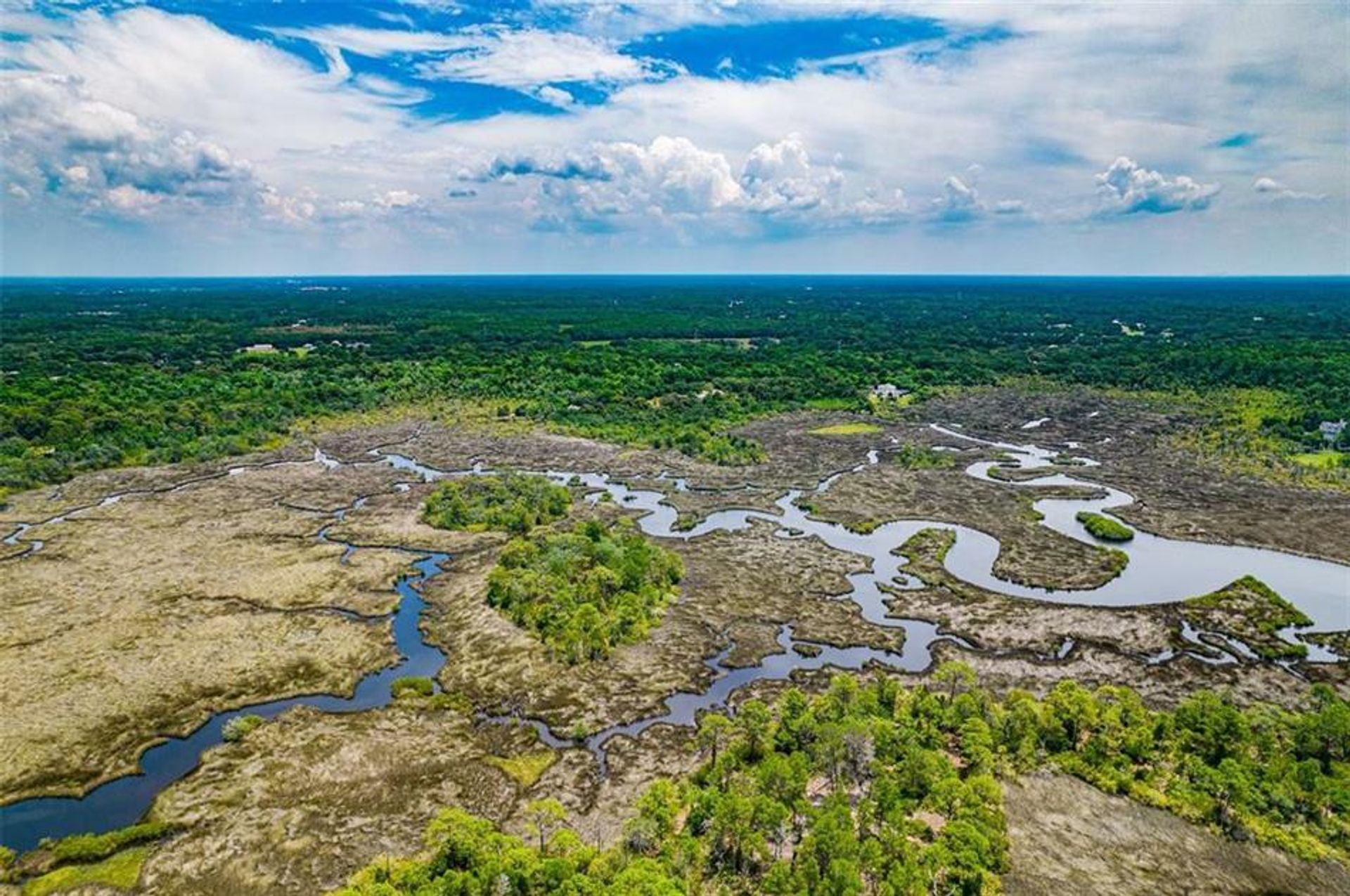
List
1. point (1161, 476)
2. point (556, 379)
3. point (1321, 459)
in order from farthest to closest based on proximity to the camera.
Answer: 1. point (556, 379)
2. point (1321, 459)
3. point (1161, 476)

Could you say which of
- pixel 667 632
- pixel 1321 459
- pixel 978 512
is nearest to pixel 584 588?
pixel 667 632

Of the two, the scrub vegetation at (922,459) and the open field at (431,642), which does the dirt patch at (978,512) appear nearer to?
the open field at (431,642)

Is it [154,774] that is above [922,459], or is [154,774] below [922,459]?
below

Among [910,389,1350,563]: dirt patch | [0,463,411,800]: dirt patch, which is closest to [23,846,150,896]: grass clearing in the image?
[0,463,411,800]: dirt patch

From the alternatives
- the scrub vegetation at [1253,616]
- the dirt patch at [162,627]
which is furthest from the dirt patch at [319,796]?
the scrub vegetation at [1253,616]

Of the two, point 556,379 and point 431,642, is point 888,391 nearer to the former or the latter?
point 556,379

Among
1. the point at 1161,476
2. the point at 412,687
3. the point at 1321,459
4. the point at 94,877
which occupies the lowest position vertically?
the point at 94,877
